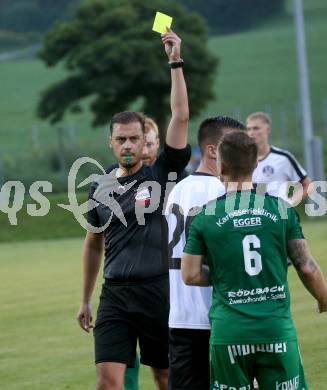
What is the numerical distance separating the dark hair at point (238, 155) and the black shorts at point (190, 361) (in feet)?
3.85

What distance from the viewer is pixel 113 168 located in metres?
8.77

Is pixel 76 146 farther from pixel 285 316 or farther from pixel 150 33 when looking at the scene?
pixel 285 316

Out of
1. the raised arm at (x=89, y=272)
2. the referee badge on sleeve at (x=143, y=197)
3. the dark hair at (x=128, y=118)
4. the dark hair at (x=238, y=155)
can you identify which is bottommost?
the raised arm at (x=89, y=272)

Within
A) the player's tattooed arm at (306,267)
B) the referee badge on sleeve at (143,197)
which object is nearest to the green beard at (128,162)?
the referee badge on sleeve at (143,197)

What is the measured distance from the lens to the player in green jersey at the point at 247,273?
6.30 m

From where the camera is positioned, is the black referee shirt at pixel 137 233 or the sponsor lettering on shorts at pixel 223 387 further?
the black referee shirt at pixel 137 233

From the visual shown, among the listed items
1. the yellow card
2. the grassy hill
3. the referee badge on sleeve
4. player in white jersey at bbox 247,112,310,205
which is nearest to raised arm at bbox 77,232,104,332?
the referee badge on sleeve

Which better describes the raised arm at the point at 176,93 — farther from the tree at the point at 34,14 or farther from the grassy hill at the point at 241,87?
the tree at the point at 34,14

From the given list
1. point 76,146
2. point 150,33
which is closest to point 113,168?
point 150,33

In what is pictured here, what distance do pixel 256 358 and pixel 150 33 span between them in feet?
128

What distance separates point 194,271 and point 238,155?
0.67 m

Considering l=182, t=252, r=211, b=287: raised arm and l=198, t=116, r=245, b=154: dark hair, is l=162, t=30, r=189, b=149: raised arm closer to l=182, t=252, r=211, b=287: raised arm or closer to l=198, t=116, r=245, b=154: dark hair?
l=198, t=116, r=245, b=154: dark hair

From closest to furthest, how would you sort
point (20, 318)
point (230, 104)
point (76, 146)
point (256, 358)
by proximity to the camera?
point (256, 358) → point (20, 318) → point (76, 146) → point (230, 104)

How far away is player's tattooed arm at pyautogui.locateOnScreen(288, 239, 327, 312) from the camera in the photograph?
639cm
